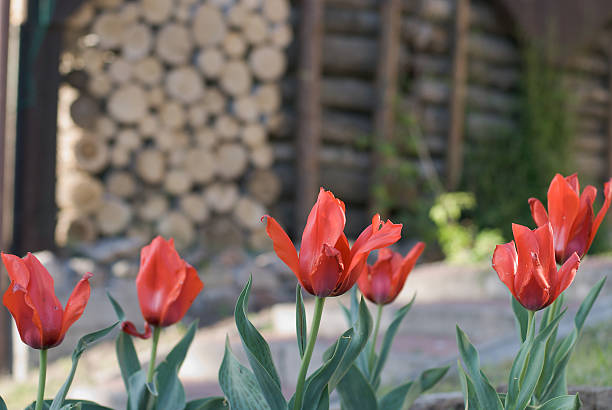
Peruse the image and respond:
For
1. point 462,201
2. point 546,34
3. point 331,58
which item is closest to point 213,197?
point 331,58

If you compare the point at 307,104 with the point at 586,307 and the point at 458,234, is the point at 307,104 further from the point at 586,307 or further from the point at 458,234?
the point at 586,307

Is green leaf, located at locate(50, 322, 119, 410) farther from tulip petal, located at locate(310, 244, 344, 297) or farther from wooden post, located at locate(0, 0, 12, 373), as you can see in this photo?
wooden post, located at locate(0, 0, 12, 373)

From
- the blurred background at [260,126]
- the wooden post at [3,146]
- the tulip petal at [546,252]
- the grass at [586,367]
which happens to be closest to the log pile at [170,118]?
the blurred background at [260,126]

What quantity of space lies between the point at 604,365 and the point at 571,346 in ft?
3.12

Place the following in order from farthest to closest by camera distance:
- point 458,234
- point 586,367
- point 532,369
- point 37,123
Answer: point 458,234
point 37,123
point 586,367
point 532,369

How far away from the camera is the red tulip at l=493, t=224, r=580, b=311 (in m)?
0.75

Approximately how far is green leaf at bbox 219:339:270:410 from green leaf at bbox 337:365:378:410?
149 millimetres

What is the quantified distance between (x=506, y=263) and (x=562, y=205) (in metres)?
0.12

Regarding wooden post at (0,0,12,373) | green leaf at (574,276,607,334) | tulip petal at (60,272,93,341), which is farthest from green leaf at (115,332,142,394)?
wooden post at (0,0,12,373)

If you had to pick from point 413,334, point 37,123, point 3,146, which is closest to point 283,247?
point 413,334

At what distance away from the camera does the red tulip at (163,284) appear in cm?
81

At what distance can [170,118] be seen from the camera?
Answer: 4.00m

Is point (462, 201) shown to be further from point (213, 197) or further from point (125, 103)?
point (125, 103)

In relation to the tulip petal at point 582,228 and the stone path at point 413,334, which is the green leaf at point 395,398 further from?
the stone path at point 413,334
